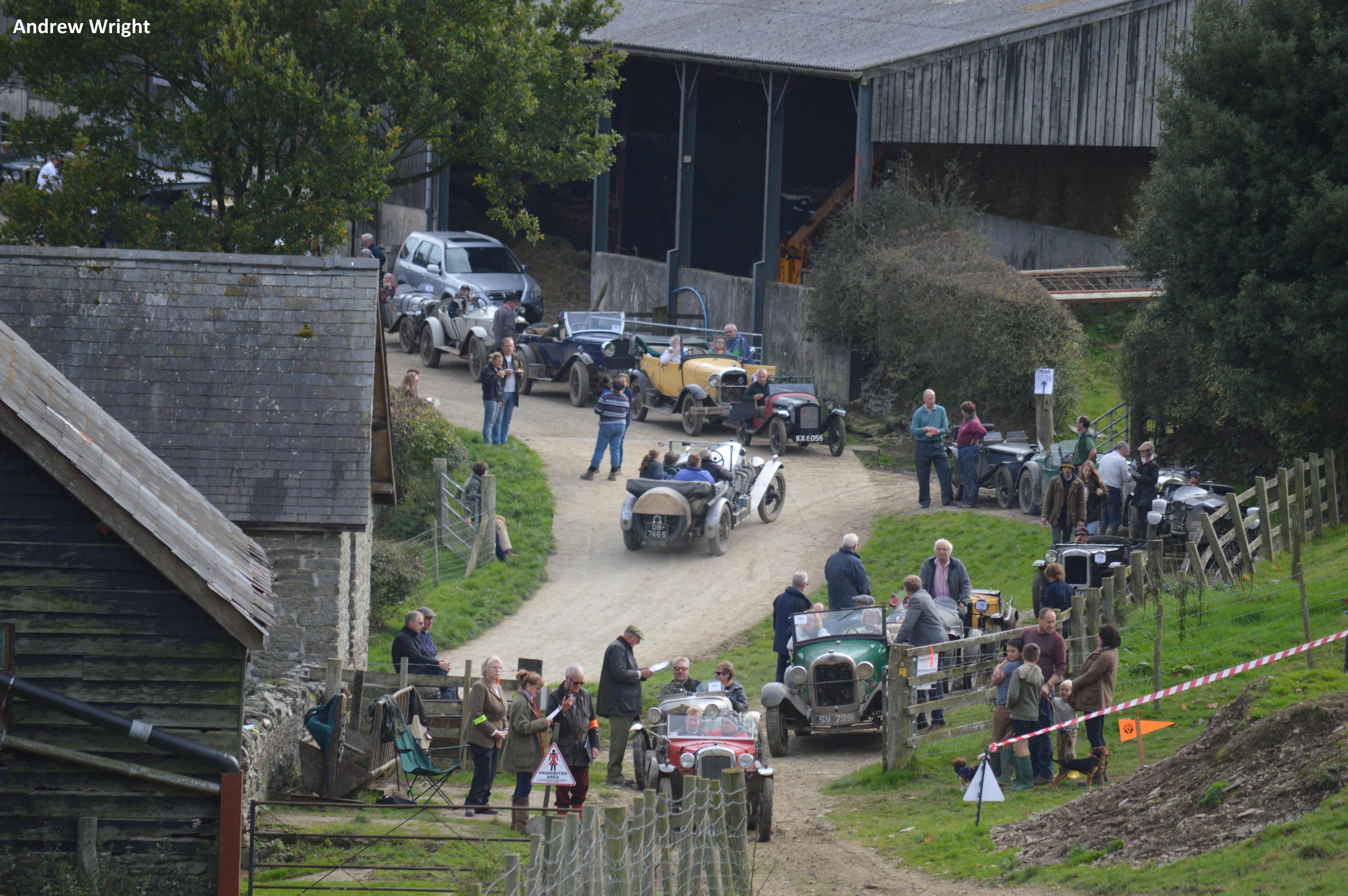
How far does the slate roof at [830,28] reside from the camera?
27000 millimetres

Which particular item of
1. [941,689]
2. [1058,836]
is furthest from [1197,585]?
→ [1058,836]

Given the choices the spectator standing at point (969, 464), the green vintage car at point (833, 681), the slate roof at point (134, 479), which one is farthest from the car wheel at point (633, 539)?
the slate roof at point (134, 479)

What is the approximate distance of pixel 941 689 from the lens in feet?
41.7

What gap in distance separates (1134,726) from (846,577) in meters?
4.34

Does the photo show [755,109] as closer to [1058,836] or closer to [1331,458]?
[1331,458]

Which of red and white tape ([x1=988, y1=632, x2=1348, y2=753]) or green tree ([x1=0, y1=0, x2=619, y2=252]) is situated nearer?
red and white tape ([x1=988, y1=632, x2=1348, y2=753])

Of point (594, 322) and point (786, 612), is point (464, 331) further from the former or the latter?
point (786, 612)

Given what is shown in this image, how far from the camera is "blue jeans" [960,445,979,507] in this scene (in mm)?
20234

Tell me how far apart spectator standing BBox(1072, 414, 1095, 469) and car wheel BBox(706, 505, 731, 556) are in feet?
15.4

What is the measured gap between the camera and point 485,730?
35.9ft

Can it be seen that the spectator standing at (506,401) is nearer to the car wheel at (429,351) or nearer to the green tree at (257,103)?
the green tree at (257,103)

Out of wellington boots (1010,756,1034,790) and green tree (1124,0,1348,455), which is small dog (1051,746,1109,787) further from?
green tree (1124,0,1348,455)

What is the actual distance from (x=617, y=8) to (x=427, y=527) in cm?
947

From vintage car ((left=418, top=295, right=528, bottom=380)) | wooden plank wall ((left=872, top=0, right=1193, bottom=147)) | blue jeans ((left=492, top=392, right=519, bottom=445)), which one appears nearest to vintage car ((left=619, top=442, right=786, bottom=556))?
blue jeans ((left=492, top=392, right=519, bottom=445))
